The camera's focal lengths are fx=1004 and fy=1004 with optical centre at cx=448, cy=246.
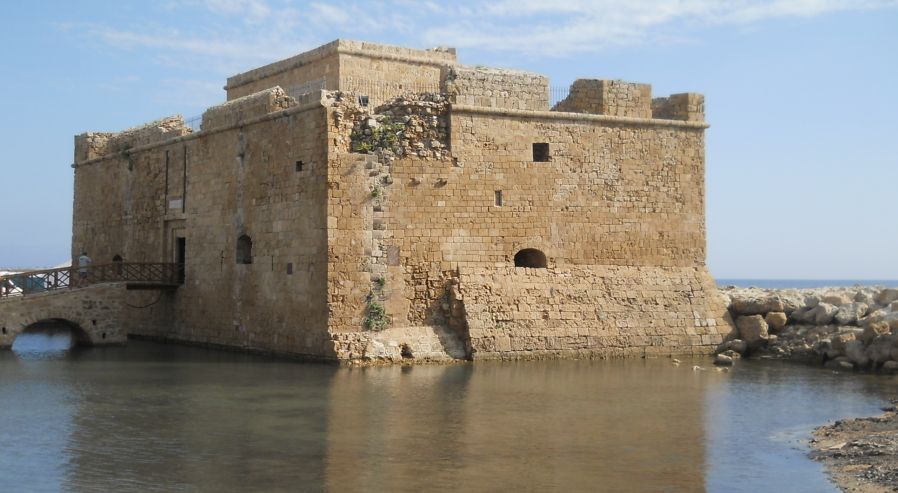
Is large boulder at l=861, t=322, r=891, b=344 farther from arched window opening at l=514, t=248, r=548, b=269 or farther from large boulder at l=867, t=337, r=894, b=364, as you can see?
arched window opening at l=514, t=248, r=548, b=269

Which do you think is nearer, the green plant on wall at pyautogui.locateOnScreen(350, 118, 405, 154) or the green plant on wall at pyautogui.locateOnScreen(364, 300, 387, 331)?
the green plant on wall at pyautogui.locateOnScreen(364, 300, 387, 331)

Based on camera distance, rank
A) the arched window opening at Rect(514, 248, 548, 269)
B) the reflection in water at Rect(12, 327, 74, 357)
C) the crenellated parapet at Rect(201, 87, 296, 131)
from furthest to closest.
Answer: the reflection in water at Rect(12, 327, 74, 357)
the crenellated parapet at Rect(201, 87, 296, 131)
the arched window opening at Rect(514, 248, 548, 269)

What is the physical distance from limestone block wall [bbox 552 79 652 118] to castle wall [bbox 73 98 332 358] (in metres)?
5.19

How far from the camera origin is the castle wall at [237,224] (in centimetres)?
1752

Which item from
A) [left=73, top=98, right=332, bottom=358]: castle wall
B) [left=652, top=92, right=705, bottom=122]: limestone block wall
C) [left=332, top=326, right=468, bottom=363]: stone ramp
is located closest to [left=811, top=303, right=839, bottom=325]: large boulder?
[left=652, top=92, right=705, bottom=122]: limestone block wall

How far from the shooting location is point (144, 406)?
41.6ft

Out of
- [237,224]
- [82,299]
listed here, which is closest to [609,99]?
[237,224]

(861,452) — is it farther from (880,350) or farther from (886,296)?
(886,296)

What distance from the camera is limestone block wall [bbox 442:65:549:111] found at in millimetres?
18109

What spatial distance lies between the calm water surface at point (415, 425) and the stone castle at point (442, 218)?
111cm

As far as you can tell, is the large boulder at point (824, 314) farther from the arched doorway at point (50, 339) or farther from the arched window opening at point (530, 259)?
the arched doorway at point (50, 339)

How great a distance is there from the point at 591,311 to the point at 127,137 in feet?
42.3

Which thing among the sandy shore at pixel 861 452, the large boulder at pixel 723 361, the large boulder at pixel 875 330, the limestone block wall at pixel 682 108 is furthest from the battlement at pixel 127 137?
the sandy shore at pixel 861 452

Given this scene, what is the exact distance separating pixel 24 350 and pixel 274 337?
17.8 feet
